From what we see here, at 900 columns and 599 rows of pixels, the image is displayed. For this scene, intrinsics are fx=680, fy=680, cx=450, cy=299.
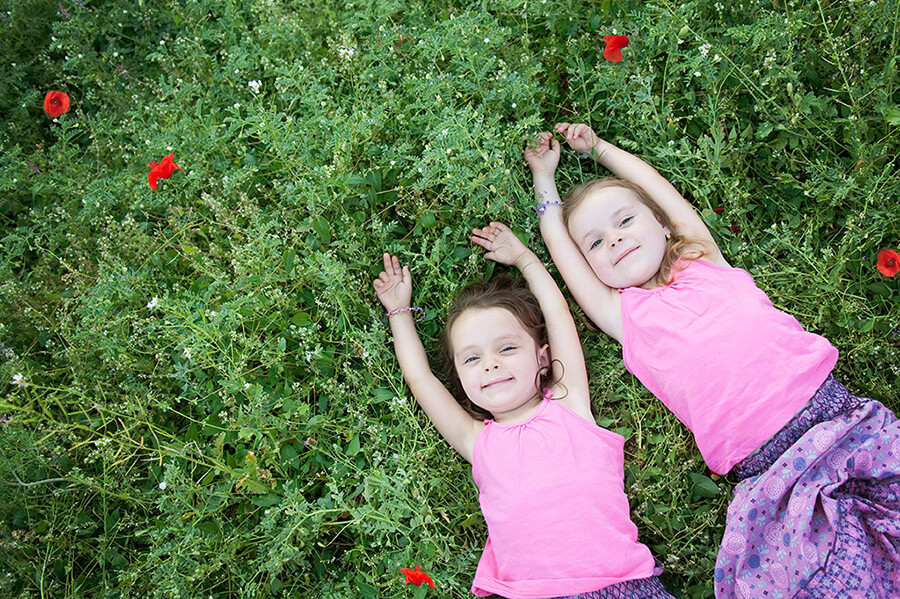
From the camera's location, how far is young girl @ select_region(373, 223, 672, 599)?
8.50ft

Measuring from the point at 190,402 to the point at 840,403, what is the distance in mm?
2820

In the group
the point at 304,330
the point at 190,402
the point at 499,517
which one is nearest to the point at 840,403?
the point at 499,517

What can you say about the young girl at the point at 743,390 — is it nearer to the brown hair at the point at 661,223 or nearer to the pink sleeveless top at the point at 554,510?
the brown hair at the point at 661,223

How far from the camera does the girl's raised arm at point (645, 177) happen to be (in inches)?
119

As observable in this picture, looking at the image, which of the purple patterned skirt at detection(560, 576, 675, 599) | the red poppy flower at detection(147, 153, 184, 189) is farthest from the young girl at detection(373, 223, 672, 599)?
the red poppy flower at detection(147, 153, 184, 189)

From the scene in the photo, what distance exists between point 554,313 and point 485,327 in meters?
0.35

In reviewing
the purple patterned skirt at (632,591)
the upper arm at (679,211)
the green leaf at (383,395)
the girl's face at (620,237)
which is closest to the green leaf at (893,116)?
the upper arm at (679,211)

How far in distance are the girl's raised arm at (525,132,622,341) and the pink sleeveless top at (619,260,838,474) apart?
5.1 inches

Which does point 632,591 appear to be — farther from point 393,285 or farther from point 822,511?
point 393,285

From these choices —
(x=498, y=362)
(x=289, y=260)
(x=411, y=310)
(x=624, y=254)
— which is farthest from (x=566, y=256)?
(x=289, y=260)

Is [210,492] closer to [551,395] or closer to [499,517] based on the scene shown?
[499,517]

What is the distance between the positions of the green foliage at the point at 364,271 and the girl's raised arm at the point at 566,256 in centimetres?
8

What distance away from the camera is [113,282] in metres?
3.21

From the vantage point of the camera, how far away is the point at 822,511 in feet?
8.21
